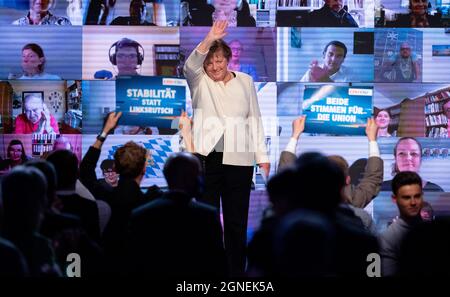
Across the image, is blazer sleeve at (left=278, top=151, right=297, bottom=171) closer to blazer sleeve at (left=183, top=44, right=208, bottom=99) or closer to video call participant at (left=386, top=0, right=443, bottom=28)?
blazer sleeve at (left=183, top=44, right=208, bottom=99)

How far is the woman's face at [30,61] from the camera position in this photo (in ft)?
22.1

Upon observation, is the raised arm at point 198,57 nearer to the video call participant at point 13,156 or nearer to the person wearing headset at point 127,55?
the person wearing headset at point 127,55

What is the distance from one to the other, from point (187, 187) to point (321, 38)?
7.13ft

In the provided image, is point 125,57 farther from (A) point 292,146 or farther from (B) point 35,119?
(A) point 292,146

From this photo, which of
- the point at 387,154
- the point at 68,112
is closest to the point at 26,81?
the point at 68,112

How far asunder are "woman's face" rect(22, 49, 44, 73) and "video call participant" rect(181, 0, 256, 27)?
99 cm

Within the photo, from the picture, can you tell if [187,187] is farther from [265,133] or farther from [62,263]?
[265,133]

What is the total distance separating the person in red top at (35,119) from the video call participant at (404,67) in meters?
2.19

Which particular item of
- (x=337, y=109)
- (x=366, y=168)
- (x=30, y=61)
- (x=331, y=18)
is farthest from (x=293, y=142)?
(x=30, y=61)

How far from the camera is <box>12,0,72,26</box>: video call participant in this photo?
→ 6.71 m

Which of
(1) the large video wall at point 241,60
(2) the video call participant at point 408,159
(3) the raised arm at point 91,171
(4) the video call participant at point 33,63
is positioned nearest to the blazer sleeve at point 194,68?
(1) the large video wall at point 241,60

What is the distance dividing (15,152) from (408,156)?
2537 mm

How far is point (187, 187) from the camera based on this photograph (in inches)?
194
